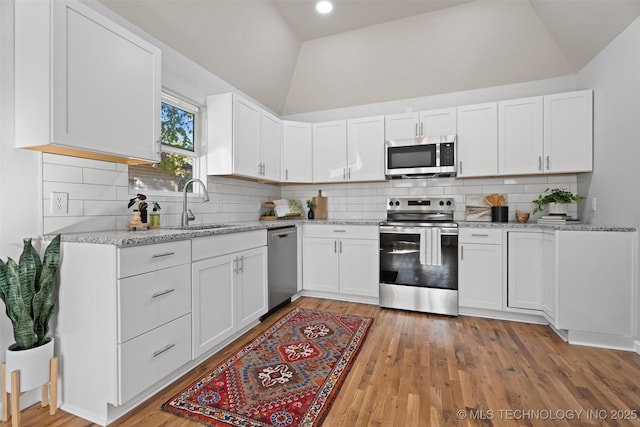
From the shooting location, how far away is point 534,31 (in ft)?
9.72

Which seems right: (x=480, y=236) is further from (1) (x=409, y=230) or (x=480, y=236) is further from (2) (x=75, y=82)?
(2) (x=75, y=82)

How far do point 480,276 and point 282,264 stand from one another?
2.04 meters

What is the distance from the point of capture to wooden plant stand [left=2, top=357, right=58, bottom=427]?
1428 millimetres

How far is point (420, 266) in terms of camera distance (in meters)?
3.12

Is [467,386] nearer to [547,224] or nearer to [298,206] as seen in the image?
[547,224]

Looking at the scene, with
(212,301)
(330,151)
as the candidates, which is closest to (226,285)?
(212,301)

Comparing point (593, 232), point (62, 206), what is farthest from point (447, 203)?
point (62, 206)

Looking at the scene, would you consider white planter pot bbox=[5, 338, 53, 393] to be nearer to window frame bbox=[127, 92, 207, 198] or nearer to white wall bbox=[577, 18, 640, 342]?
window frame bbox=[127, 92, 207, 198]

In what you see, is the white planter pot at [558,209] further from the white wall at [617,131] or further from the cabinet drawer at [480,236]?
the cabinet drawer at [480,236]

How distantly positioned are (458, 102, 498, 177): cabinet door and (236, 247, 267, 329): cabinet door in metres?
2.39

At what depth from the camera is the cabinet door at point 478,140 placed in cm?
318

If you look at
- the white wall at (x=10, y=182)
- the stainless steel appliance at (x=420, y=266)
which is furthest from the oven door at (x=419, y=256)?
the white wall at (x=10, y=182)

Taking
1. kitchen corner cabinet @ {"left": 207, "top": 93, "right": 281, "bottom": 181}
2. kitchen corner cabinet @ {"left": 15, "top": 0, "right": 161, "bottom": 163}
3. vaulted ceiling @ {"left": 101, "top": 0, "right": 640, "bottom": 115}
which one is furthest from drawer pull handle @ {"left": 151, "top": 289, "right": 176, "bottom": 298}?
vaulted ceiling @ {"left": 101, "top": 0, "right": 640, "bottom": 115}

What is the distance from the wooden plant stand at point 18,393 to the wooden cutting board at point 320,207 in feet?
10.0
